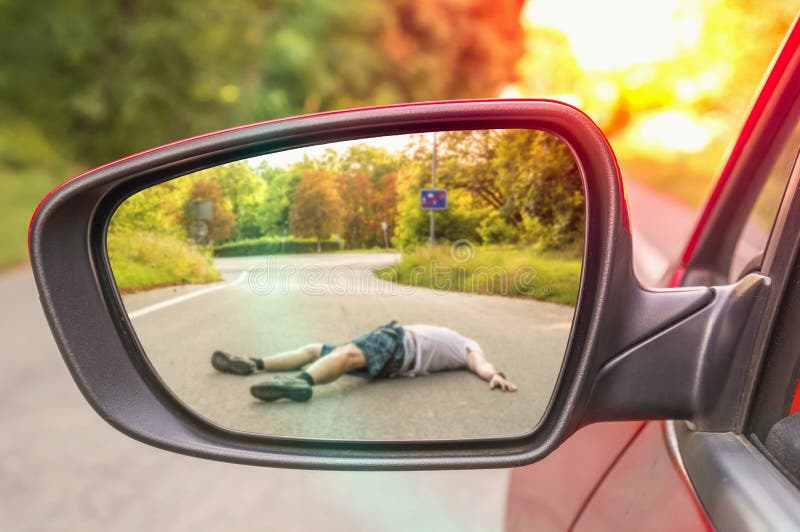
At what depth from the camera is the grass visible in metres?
1.33

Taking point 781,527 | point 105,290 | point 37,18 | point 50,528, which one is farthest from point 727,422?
point 37,18

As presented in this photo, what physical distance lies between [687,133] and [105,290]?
27.6m

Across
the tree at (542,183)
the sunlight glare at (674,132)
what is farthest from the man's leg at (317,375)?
the sunlight glare at (674,132)

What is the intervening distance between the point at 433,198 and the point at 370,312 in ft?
0.69

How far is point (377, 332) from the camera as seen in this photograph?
4.19 ft

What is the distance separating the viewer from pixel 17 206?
17016 millimetres

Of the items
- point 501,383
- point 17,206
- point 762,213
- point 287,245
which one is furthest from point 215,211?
point 17,206

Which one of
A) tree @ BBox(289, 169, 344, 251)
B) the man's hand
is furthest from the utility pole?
the man's hand

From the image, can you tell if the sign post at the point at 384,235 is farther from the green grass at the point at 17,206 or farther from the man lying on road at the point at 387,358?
the green grass at the point at 17,206

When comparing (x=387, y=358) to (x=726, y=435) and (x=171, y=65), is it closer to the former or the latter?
(x=726, y=435)

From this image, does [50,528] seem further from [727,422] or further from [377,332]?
[727,422]

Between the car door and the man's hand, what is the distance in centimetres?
27

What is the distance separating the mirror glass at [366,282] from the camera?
3.88 feet

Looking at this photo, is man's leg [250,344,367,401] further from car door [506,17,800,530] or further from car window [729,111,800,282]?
car window [729,111,800,282]
